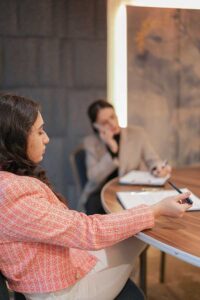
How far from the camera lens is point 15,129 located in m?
1.23

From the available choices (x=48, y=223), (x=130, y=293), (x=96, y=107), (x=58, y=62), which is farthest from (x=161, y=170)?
(x=58, y=62)

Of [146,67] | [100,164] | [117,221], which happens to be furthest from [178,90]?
[117,221]

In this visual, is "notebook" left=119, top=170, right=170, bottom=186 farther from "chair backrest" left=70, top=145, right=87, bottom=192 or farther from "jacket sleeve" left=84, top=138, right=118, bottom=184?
"chair backrest" left=70, top=145, right=87, bottom=192

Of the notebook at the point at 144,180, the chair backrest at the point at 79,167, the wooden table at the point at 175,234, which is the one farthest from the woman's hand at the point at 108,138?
the wooden table at the point at 175,234

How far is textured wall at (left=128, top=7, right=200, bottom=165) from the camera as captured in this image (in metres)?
3.52

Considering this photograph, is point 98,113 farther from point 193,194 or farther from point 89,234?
point 89,234

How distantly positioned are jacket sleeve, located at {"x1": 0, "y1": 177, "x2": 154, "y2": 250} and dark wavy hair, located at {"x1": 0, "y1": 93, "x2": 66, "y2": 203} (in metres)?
0.07

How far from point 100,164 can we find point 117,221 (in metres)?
1.43

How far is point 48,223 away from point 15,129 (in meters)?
0.29

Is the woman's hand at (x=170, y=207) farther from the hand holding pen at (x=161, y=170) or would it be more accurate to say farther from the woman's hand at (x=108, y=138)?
the woman's hand at (x=108, y=138)

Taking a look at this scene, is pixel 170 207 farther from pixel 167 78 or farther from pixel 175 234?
pixel 167 78

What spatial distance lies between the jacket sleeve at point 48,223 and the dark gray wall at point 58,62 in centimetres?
206

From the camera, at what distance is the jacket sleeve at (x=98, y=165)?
2.70 meters

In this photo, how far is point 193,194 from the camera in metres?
1.90
